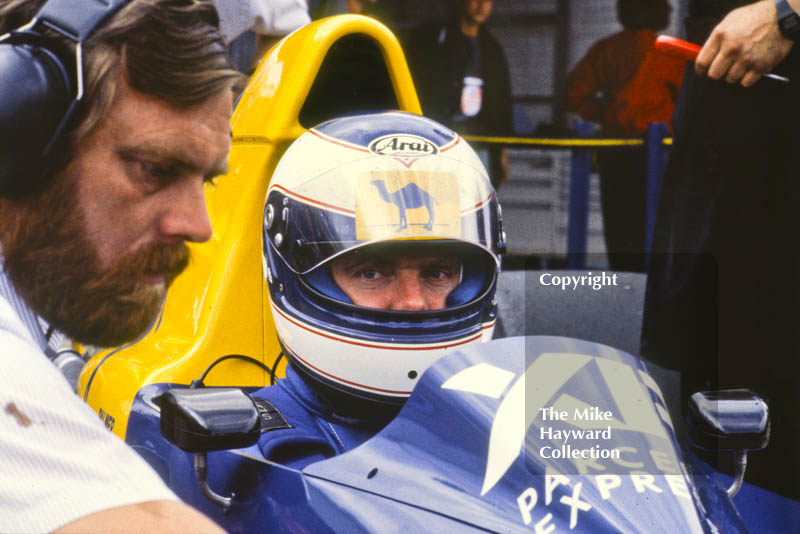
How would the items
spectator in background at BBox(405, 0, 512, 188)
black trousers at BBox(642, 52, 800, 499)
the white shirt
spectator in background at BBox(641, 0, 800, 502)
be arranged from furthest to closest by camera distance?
1. spectator in background at BBox(405, 0, 512, 188)
2. black trousers at BBox(642, 52, 800, 499)
3. spectator in background at BBox(641, 0, 800, 502)
4. the white shirt

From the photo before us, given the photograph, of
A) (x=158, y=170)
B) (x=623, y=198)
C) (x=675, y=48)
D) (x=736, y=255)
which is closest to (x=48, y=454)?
(x=158, y=170)

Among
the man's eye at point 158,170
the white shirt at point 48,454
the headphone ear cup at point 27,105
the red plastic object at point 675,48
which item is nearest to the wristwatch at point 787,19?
the red plastic object at point 675,48

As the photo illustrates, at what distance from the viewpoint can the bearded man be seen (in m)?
1.02

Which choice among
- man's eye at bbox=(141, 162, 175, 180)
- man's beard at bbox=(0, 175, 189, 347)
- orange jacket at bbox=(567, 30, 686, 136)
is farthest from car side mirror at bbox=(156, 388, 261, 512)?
orange jacket at bbox=(567, 30, 686, 136)

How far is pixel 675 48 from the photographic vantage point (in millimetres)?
1759

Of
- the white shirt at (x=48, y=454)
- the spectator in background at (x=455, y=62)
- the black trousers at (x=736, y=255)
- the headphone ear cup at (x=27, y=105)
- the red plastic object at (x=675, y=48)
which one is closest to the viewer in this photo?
the white shirt at (x=48, y=454)

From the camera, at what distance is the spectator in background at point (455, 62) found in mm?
3596

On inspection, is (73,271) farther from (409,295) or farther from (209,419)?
(409,295)

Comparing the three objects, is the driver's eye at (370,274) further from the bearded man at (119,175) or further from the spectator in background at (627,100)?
the spectator in background at (627,100)

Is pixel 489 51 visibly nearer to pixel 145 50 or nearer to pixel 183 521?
pixel 145 50

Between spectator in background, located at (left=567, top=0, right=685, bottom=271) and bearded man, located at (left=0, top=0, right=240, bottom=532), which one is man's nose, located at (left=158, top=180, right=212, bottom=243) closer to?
bearded man, located at (left=0, top=0, right=240, bottom=532)

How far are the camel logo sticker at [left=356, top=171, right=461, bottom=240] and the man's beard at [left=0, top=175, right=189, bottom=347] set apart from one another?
33cm

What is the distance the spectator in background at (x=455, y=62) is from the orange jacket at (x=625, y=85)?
41cm

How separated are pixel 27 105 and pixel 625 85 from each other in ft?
10.6
